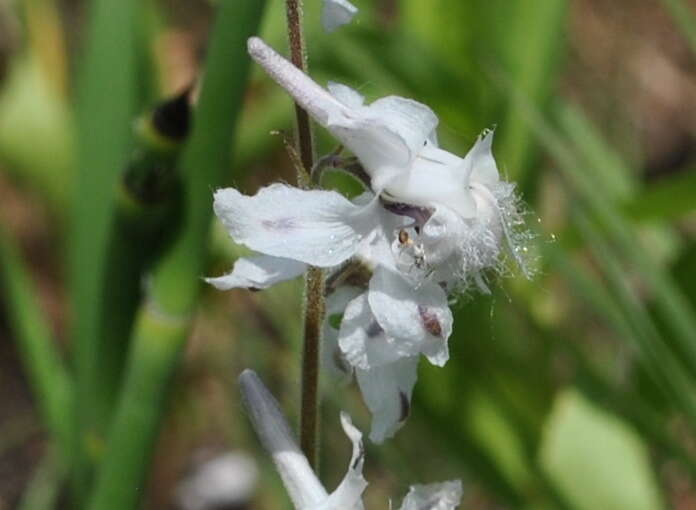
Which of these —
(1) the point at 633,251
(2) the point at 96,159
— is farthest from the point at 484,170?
(2) the point at 96,159

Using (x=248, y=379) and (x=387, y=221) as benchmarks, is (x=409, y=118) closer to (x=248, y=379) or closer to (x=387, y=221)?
(x=387, y=221)

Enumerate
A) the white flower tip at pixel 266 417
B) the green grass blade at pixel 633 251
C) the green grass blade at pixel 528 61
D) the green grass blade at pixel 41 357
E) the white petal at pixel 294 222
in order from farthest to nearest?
the green grass blade at pixel 528 61 → the green grass blade at pixel 41 357 → the green grass blade at pixel 633 251 → the white flower tip at pixel 266 417 → the white petal at pixel 294 222

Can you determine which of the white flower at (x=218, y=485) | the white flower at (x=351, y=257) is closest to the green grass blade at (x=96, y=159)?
the white flower at (x=351, y=257)

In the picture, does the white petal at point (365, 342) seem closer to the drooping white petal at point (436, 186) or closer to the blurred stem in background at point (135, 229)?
the drooping white petal at point (436, 186)

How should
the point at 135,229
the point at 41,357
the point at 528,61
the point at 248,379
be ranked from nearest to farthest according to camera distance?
the point at 248,379 → the point at 135,229 → the point at 41,357 → the point at 528,61

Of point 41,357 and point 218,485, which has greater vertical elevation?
point 41,357

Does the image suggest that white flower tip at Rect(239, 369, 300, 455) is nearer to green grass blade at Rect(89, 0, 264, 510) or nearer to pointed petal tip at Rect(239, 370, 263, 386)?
pointed petal tip at Rect(239, 370, 263, 386)
